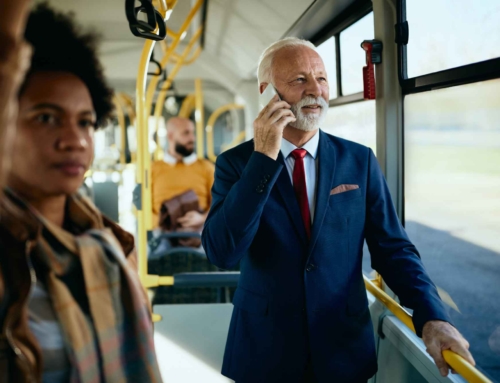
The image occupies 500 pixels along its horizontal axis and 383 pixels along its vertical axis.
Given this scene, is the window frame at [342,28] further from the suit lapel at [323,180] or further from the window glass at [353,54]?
the suit lapel at [323,180]

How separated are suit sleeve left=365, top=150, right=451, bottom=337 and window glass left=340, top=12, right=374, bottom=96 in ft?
4.24

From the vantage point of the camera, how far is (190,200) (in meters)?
4.25

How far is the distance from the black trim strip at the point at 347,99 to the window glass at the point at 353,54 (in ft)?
0.14

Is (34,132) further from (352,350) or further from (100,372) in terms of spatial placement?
(352,350)

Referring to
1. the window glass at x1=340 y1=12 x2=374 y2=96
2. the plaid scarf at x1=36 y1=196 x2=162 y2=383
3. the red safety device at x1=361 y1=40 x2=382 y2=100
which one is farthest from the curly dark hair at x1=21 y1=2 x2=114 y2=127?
the window glass at x1=340 y1=12 x2=374 y2=96

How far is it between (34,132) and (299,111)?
1.05m

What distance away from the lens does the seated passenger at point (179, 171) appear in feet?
16.0

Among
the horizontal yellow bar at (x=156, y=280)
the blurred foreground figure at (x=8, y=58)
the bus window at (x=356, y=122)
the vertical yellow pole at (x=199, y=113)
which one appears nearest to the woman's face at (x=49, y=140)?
the blurred foreground figure at (x=8, y=58)

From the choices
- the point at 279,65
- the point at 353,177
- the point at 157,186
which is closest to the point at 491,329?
the point at 353,177

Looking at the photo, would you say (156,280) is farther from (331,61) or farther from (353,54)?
(331,61)

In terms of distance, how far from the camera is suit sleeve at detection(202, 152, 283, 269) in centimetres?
139

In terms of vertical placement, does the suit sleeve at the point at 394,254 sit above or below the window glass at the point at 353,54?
below

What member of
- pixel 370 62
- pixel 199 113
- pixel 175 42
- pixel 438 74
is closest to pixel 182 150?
pixel 199 113

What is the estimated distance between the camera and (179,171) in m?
4.94
